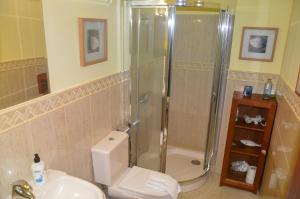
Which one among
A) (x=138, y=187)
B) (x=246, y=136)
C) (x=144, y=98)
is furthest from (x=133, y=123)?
(x=246, y=136)

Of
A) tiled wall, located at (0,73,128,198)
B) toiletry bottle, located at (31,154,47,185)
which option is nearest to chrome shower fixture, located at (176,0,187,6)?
tiled wall, located at (0,73,128,198)

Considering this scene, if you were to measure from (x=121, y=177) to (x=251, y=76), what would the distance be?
5.18ft

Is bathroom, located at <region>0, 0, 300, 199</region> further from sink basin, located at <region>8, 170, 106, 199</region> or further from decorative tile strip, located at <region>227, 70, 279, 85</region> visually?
sink basin, located at <region>8, 170, 106, 199</region>

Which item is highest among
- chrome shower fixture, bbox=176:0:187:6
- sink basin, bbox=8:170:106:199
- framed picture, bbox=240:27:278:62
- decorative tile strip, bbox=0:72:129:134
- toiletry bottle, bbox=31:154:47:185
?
chrome shower fixture, bbox=176:0:187:6

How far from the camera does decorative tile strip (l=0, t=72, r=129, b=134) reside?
1.13 meters

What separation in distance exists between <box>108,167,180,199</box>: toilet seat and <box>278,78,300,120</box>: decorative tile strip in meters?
1.07

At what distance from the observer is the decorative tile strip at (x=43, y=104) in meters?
1.13

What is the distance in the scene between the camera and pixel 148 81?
2.31 meters

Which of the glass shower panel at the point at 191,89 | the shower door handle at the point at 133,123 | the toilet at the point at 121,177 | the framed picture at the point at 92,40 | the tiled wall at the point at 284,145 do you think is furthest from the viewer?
the glass shower panel at the point at 191,89

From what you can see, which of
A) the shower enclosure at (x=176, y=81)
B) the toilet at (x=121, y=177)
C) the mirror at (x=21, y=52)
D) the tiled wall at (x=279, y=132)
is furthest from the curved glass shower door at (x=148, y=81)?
the mirror at (x=21, y=52)

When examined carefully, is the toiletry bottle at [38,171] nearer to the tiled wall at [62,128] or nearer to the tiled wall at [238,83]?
the tiled wall at [62,128]

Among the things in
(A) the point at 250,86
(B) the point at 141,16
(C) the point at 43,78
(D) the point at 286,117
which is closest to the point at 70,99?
(C) the point at 43,78

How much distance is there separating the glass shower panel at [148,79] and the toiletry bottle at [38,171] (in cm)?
117

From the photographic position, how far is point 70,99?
152 cm
